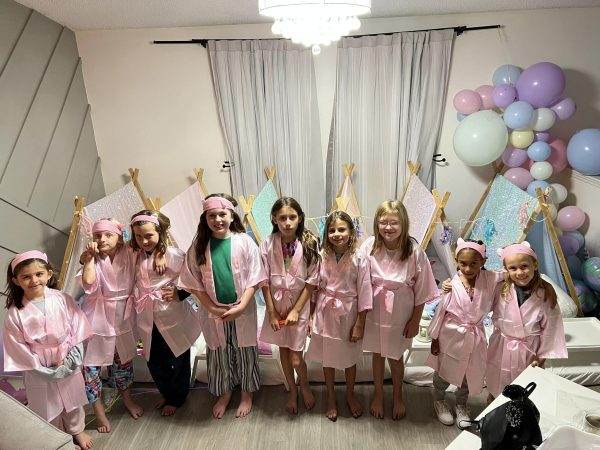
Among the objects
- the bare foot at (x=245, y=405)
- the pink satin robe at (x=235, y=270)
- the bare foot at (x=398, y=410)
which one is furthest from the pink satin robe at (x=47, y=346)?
the bare foot at (x=398, y=410)

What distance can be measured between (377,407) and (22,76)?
319 cm

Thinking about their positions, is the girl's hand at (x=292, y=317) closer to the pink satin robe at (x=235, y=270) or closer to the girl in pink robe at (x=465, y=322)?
the pink satin robe at (x=235, y=270)

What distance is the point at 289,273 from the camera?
7.99 feet

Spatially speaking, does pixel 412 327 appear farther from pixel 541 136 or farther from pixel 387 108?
pixel 387 108

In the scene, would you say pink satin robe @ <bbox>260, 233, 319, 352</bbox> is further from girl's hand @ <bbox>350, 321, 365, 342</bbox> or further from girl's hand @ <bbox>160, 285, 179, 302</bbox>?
girl's hand @ <bbox>160, 285, 179, 302</bbox>

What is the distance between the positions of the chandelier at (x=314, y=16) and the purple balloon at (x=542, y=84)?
83.6 inches

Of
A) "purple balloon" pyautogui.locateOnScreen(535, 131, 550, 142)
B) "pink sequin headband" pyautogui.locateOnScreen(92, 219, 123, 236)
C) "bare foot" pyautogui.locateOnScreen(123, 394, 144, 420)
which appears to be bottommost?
"bare foot" pyautogui.locateOnScreen(123, 394, 144, 420)

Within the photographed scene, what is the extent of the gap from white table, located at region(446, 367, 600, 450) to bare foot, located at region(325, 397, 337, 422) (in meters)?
1.06

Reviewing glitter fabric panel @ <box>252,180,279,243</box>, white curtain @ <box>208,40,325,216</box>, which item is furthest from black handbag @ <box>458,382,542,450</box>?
white curtain @ <box>208,40,325,216</box>

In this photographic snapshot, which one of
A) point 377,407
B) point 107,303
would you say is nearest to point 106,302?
point 107,303

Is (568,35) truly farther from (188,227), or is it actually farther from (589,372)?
(188,227)

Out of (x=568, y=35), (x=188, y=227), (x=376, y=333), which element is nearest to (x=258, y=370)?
(x=376, y=333)

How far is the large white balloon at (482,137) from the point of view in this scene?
3.33 metres

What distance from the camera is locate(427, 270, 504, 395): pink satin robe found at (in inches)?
88.7
